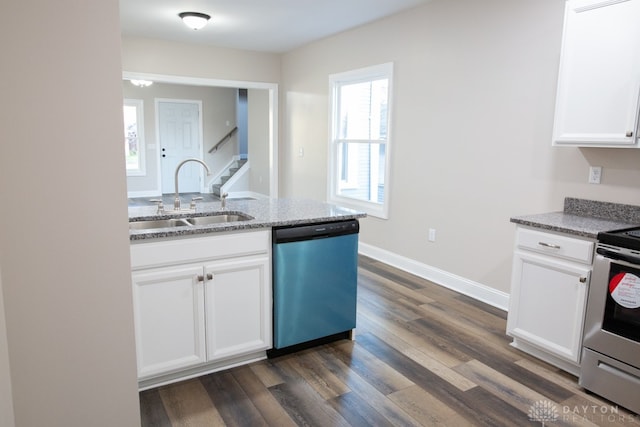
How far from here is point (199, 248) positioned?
234 centimetres

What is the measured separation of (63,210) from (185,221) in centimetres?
146

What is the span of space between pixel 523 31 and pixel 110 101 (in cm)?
306

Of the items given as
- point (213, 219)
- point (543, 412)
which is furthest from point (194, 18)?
point (543, 412)

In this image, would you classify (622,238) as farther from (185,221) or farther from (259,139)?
(259,139)

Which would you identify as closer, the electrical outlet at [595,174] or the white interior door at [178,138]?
the electrical outlet at [595,174]

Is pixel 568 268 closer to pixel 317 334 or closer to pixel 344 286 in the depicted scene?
pixel 344 286

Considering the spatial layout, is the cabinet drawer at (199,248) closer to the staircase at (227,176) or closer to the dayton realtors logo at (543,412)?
the dayton realtors logo at (543,412)

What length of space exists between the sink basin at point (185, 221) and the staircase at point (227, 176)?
6942 mm

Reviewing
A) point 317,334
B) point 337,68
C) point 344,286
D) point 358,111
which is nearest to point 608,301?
point 344,286

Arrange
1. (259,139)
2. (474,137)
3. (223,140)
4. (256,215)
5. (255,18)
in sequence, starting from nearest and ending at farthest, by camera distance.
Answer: (256,215)
(474,137)
(255,18)
(259,139)
(223,140)

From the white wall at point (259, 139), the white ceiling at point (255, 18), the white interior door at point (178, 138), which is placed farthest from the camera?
the white interior door at point (178, 138)

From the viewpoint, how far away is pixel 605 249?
2309mm

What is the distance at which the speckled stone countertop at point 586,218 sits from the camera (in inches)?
99.8

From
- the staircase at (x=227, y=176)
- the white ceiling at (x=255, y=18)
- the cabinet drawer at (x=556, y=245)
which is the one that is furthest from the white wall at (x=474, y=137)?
the staircase at (x=227, y=176)
